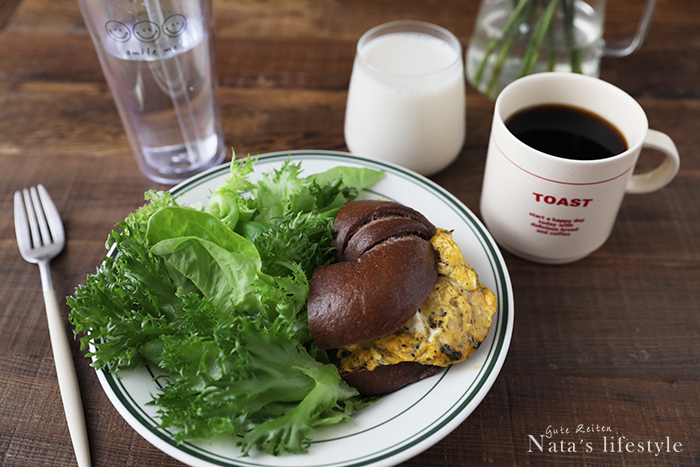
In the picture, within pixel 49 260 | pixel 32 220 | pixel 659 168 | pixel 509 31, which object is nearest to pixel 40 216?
pixel 32 220

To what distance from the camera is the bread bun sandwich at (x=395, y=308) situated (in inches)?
39.3

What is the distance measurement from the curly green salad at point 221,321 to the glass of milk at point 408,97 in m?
0.40

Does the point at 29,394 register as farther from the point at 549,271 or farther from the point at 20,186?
the point at 549,271

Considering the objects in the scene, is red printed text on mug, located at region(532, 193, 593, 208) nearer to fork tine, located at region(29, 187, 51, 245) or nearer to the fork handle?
the fork handle

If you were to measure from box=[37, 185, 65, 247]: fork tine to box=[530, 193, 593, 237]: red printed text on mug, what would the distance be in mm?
1158

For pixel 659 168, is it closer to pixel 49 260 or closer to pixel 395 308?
pixel 395 308

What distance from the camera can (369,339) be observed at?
100 centimetres

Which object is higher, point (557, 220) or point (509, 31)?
point (509, 31)

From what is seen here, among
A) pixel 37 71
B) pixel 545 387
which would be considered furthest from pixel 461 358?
pixel 37 71

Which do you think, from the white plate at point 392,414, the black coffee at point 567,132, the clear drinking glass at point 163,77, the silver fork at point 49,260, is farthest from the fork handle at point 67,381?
the black coffee at point 567,132

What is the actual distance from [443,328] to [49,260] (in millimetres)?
983

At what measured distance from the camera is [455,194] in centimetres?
156

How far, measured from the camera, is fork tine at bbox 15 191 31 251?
55.1 inches

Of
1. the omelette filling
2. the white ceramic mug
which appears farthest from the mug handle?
the omelette filling
